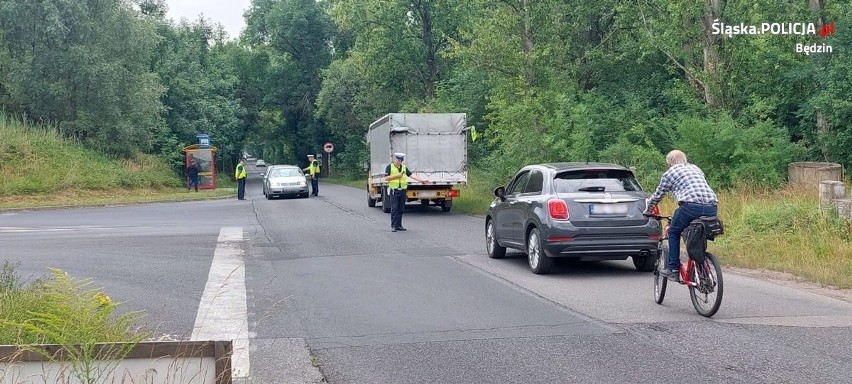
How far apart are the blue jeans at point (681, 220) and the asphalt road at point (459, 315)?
1.71 ft

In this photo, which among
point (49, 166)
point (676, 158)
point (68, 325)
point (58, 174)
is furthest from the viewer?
point (49, 166)

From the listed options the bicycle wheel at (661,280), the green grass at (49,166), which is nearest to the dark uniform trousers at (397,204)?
the bicycle wheel at (661,280)

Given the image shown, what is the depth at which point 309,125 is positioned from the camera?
72875mm

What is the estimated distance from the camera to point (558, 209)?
11570 millimetres

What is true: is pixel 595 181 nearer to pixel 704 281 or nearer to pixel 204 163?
pixel 704 281

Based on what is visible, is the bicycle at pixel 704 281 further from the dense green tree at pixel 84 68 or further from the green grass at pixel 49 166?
the dense green tree at pixel 84 68

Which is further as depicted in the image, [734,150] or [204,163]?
[204,163]

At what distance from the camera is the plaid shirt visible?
895 cm

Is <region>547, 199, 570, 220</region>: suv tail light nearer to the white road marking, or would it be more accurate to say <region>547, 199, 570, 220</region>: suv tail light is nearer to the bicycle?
the bicycle

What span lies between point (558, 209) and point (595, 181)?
2.35 ft

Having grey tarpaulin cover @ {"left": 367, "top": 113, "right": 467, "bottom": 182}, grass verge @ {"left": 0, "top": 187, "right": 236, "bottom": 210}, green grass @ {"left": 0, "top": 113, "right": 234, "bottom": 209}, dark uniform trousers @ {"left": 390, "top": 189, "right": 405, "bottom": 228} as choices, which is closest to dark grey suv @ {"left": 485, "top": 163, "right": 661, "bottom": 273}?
dark uniform trousers @ {"left": 390, "top": 189, "right": 405, "bottom": 228}

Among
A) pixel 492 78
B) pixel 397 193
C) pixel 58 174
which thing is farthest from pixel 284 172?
pixel 397 193

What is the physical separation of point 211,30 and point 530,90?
45.0 meters

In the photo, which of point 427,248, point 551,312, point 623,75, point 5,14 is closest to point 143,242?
point 427,248
